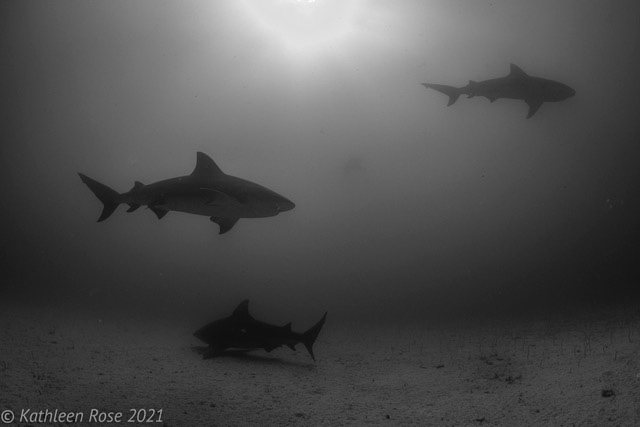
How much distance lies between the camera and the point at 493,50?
38656mm

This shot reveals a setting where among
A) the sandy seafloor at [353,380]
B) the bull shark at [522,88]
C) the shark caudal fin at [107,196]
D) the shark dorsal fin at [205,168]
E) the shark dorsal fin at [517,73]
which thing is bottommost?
the sandy seafloor at [353,380]

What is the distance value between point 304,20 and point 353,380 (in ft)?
143

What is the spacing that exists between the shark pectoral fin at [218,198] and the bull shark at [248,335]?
2.51 m

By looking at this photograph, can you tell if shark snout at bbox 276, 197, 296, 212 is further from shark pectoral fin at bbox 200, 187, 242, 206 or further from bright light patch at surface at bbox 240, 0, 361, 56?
bright light patch at surface at bbox 240, 0, 361, 56

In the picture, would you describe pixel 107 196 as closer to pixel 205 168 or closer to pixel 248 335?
pixel 205 168

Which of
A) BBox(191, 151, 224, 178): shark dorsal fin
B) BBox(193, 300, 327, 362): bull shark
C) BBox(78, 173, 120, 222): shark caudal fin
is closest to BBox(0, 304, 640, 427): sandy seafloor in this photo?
BBox(193, 300, 327, 362): bull shark

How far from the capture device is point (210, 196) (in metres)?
6.23

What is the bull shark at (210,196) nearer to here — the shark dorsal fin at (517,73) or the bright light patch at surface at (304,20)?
the shark dorsal fin at (517,73)

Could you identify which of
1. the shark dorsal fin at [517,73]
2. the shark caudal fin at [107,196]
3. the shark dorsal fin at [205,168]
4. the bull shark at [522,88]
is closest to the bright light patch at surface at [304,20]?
the shark dorsal fin at [517,73]

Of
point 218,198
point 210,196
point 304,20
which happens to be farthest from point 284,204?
point 304,20

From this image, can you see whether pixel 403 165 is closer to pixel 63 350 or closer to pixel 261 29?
pixel 261 29

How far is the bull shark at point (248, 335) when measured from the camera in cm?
764

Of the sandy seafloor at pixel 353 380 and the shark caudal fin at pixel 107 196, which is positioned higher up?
the shark caudal fin at pixel 107 196

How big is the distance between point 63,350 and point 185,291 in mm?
27567
